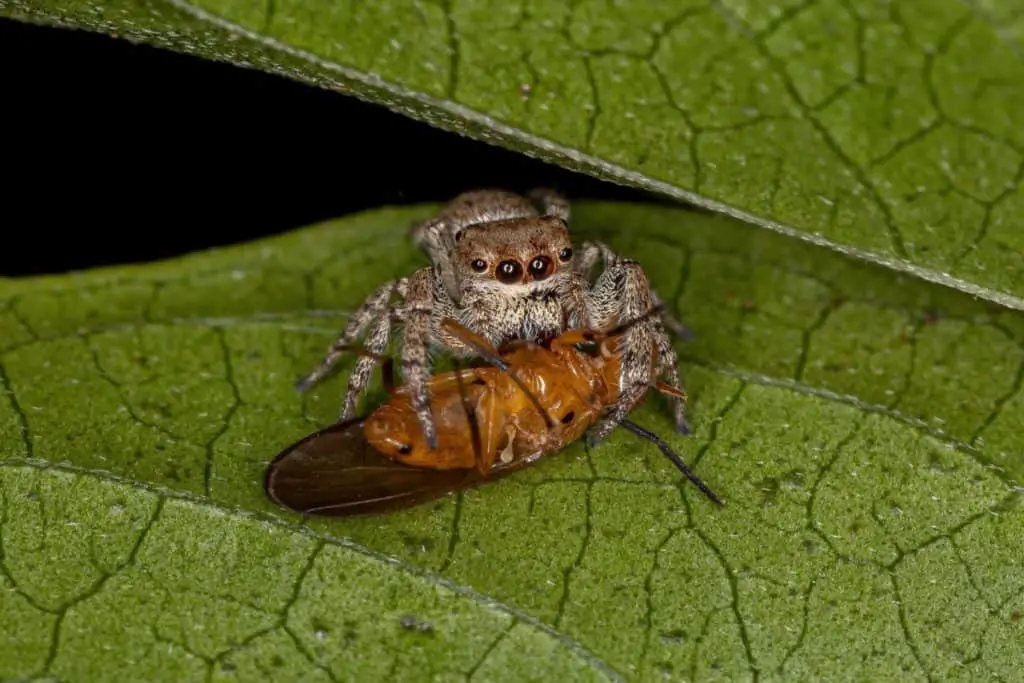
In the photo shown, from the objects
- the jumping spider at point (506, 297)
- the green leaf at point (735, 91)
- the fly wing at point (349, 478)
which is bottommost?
the fly wing at point (349, 478)

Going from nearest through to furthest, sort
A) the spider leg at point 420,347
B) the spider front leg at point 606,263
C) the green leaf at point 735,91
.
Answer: the green leaf at point 735,91 → the spider leg at point 420,347 → the spider front leg at point 606,263

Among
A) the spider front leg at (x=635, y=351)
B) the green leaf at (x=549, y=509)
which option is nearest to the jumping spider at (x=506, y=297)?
the spider front leg at (x=635, y=351)

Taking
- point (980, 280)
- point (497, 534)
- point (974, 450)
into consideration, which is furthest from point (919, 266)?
point (497, 534)

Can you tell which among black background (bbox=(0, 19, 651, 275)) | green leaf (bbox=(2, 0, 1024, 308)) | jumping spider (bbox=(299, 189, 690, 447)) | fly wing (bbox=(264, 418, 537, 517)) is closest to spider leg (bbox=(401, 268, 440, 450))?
jumping spider (bbox=(299, 189, 690, 447))

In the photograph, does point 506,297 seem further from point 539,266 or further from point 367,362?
point 367,362

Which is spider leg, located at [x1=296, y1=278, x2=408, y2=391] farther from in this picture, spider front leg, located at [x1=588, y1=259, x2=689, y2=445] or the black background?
spider front leg, located at [x1=588, y1=259, x2=689, y2=445]

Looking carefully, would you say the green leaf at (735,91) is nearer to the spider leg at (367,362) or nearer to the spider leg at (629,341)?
the spider leg at (629,341)

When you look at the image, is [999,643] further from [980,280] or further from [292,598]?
[292,598]
